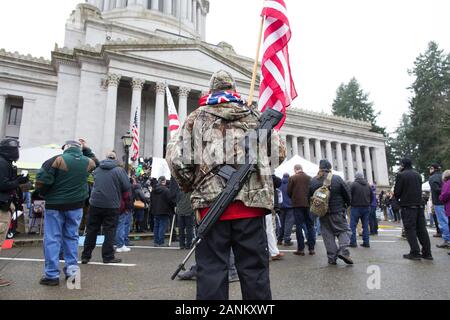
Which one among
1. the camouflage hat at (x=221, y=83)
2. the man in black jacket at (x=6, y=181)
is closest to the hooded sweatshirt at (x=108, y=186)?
the man in black jacket at (x=6, y=181)

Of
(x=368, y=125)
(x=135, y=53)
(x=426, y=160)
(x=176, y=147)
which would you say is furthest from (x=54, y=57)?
(x=426, y=160)

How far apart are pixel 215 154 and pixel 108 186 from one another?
4.30 metres

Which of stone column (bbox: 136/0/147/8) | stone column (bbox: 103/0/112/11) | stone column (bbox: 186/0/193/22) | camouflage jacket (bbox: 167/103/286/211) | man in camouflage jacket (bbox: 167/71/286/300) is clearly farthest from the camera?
stone column (bbox: 186/0/193/22)

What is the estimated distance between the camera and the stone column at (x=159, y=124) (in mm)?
25373

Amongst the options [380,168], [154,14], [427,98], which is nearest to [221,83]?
[154,14]

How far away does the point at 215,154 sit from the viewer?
2.50 m

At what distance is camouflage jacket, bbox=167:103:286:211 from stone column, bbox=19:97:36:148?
2905 cm

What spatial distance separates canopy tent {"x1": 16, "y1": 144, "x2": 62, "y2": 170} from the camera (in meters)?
13.7

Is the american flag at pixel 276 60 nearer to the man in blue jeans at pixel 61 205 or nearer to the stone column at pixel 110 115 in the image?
the man in blue jeans at pixel 61 205

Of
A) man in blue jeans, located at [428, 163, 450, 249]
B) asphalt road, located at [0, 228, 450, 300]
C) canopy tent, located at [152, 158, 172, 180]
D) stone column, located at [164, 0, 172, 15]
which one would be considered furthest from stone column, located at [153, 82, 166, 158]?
stone column, located at [164, 0, 172, 15]

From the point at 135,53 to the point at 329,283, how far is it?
26.4 meters

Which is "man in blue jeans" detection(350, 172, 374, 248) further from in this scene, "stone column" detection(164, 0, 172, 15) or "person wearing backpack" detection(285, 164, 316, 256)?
"stone column" detection(164, 0, 172, 15)

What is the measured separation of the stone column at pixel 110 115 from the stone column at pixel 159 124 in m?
3.44

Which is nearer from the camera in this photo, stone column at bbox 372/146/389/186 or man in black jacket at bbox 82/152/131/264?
man in black jacket at bbox 82/152/131/264
